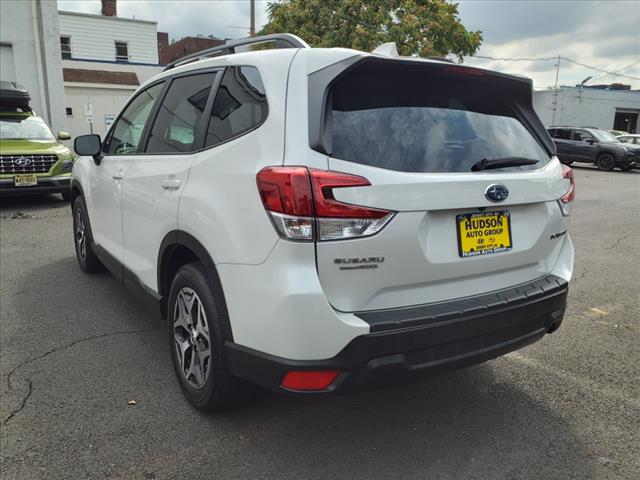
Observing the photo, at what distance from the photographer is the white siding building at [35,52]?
15.4 meters

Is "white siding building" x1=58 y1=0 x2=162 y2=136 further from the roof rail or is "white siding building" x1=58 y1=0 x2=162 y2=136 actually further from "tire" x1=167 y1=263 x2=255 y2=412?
"tire" x1=167 y1=263 x2=255 y2=412

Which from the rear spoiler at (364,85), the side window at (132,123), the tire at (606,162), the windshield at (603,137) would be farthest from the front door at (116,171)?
the windshield at (603,137)

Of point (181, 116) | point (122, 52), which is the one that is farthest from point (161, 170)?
point (122, 52)

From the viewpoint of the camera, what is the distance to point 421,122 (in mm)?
2438

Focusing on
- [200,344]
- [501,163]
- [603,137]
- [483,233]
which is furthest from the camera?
[603,137]

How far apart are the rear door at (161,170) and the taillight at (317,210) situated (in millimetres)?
872

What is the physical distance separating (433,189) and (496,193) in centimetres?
36

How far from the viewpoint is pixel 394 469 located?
243cm

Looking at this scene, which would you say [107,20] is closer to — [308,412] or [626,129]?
[308,412]

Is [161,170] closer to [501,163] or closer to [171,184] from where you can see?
[171,184]

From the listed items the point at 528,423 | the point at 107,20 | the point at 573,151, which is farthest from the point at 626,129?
the point at 528,423

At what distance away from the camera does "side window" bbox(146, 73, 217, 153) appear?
2910mm

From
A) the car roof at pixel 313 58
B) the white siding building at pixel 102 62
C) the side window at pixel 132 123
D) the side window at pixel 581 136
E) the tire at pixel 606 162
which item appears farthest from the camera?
the white siding building at pixel 102 62

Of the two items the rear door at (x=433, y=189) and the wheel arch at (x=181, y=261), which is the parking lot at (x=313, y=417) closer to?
the wheel arch at (x=181, y=261)
